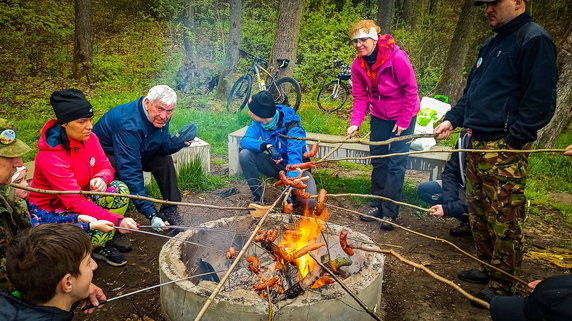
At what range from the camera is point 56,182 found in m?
3.42

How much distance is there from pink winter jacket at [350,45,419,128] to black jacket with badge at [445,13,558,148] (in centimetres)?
100

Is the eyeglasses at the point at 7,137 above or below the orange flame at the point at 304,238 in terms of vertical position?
above

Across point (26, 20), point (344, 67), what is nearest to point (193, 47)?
point (26, 20)

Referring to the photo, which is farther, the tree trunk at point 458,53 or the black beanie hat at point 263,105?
the tree trunk at point 458,53

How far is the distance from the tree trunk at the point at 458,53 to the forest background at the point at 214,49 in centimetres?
2

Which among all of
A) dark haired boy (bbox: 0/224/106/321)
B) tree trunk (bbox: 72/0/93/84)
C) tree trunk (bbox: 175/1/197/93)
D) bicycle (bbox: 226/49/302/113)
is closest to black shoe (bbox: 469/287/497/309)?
dark haired boy (bbox: 0/224/106/321)

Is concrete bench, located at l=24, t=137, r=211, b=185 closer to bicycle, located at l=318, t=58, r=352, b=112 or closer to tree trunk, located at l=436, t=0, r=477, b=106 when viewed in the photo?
bicycle, located at l=318, t=58, r=352, b=112

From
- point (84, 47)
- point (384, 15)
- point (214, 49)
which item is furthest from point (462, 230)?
point (214, 49)

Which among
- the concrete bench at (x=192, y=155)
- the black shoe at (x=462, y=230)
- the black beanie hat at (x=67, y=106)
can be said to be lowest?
the black shoe at (x=462, y=230)

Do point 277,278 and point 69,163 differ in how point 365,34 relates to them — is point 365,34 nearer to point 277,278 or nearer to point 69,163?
point 277,278

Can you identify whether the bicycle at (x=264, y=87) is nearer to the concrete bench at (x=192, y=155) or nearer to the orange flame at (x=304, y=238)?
the concrete bench at (x=192, y=155)

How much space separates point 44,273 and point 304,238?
193cm

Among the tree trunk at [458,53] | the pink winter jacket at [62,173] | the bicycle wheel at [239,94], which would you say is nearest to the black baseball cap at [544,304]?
the pink winter jacket at [62,173]

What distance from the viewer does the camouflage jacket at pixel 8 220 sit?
8.59 feet
